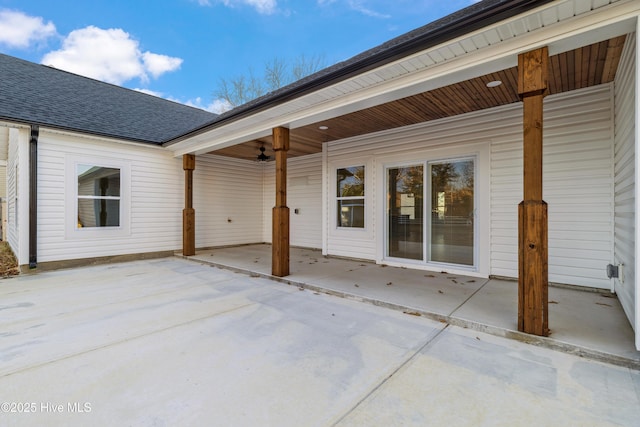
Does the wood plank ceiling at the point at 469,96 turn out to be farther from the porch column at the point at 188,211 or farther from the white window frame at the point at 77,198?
the white window frame at the point at 77,198

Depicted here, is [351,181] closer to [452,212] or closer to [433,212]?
[433,212]

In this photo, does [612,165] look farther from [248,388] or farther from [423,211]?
[248,388]

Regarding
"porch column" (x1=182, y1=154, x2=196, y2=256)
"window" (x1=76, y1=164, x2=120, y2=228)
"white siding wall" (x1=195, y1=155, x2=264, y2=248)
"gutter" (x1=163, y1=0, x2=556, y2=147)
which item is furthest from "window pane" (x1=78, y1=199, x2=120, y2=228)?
"gutter" (x1=163, y1=0, x2=556, y2=147)

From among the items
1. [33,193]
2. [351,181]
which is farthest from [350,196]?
[33,193]

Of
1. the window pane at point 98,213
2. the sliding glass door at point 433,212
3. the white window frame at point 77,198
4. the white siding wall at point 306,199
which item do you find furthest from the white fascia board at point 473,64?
the window pane at point 98,213

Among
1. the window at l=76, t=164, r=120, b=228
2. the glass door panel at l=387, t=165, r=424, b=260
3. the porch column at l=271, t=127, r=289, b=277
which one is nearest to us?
the porch column at l=271, t=127, r=289, b=277

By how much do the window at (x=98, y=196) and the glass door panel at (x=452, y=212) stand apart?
22.2 feet

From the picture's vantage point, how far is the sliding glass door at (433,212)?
195 inches

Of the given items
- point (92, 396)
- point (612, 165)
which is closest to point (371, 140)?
point (612, 165)

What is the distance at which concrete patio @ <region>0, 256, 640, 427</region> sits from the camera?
168 cm

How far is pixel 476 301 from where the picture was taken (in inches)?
138

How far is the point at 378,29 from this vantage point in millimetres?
14422

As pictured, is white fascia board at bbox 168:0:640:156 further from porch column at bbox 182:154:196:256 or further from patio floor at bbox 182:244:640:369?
porch column at bbox 182:154:196:256

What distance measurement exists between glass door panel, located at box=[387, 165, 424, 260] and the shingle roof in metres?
5.61
